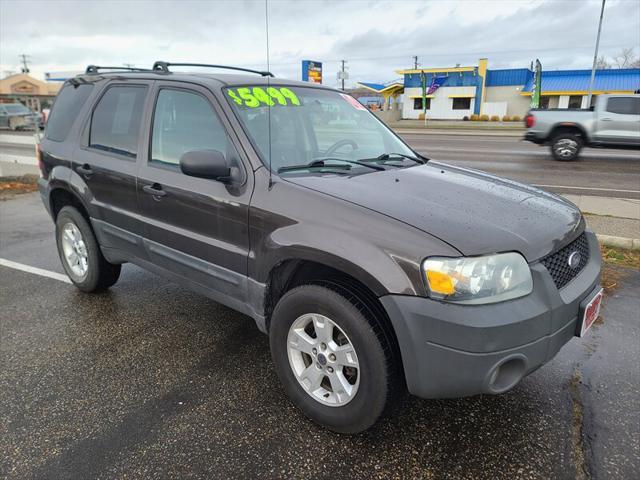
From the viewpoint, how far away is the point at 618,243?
5.52 meters

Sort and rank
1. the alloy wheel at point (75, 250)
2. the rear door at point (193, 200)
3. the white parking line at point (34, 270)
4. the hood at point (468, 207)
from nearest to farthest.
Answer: the hood at point (468, 207), the rear door at point (193, 200), the alloy wheel at point (75, 250), the white parking line at point (34, 270)

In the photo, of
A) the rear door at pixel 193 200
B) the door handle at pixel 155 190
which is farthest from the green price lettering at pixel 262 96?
the door handle at pixel 155 190

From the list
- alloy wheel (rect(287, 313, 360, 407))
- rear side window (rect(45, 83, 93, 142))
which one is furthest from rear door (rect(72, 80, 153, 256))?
alloy wheel (rect(287, 313, 360, 407))

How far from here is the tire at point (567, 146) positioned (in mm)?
13992

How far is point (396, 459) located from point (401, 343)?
0.65 metres

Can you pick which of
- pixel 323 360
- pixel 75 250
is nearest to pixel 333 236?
pixel 323 360

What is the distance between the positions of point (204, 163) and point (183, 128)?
0.75 metres

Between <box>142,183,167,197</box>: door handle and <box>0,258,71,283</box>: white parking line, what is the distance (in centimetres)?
208

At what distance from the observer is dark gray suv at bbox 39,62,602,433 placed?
7.00 ft

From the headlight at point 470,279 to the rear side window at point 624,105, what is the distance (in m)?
14.2

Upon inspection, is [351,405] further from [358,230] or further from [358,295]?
[358,230]

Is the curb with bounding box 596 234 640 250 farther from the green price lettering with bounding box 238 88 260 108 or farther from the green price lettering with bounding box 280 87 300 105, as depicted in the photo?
the green price lettering with bounding box 238 88 260 108

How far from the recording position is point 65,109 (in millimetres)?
4387

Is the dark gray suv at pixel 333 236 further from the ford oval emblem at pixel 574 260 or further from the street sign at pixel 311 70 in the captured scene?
the street sign at pixel 311 70
